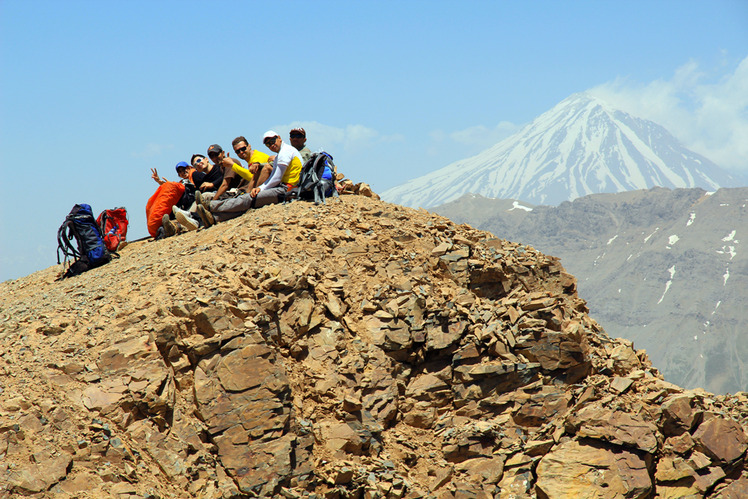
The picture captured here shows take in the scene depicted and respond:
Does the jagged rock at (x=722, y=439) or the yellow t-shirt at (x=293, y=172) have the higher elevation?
the yellow t-shirt at (x=293, y=172)

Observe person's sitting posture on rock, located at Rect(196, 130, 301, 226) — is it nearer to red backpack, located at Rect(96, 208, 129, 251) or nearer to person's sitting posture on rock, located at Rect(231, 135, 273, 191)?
person's sitting posture on rock, located at Rect(231, 135, 273, 191)

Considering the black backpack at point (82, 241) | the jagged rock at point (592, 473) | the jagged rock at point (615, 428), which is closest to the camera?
the jagged rock at point (592, 473)

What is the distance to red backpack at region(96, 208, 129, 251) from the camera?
14.6 metres

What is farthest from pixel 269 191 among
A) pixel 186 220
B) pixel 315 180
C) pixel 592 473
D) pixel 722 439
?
pixel 722 439

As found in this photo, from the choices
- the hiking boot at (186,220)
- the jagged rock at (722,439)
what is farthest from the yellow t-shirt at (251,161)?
the jagged rock at (722,439)

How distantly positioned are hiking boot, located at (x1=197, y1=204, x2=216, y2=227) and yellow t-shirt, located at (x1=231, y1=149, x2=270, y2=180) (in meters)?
1.23

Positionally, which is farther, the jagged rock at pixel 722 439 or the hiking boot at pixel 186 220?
the hiking boot at pixel 186 220

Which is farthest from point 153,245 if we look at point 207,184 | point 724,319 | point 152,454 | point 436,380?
point 724,319

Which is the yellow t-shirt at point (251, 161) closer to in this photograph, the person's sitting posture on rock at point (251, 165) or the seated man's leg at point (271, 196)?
the person's sitting posture on rock at point (251, 165)

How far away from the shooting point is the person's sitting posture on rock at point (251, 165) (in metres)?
14.2

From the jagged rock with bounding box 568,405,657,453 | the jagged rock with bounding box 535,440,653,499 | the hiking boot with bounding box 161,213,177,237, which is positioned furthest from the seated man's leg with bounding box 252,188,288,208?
the jagged rock with bounding box 535,440,653,499

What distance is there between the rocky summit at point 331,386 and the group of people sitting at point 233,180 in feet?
4.21

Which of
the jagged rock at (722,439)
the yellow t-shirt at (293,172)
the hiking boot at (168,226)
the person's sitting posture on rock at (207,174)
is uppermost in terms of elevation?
the person's sitting posture on rock at (207,174)

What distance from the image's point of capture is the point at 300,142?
14.4 metres
